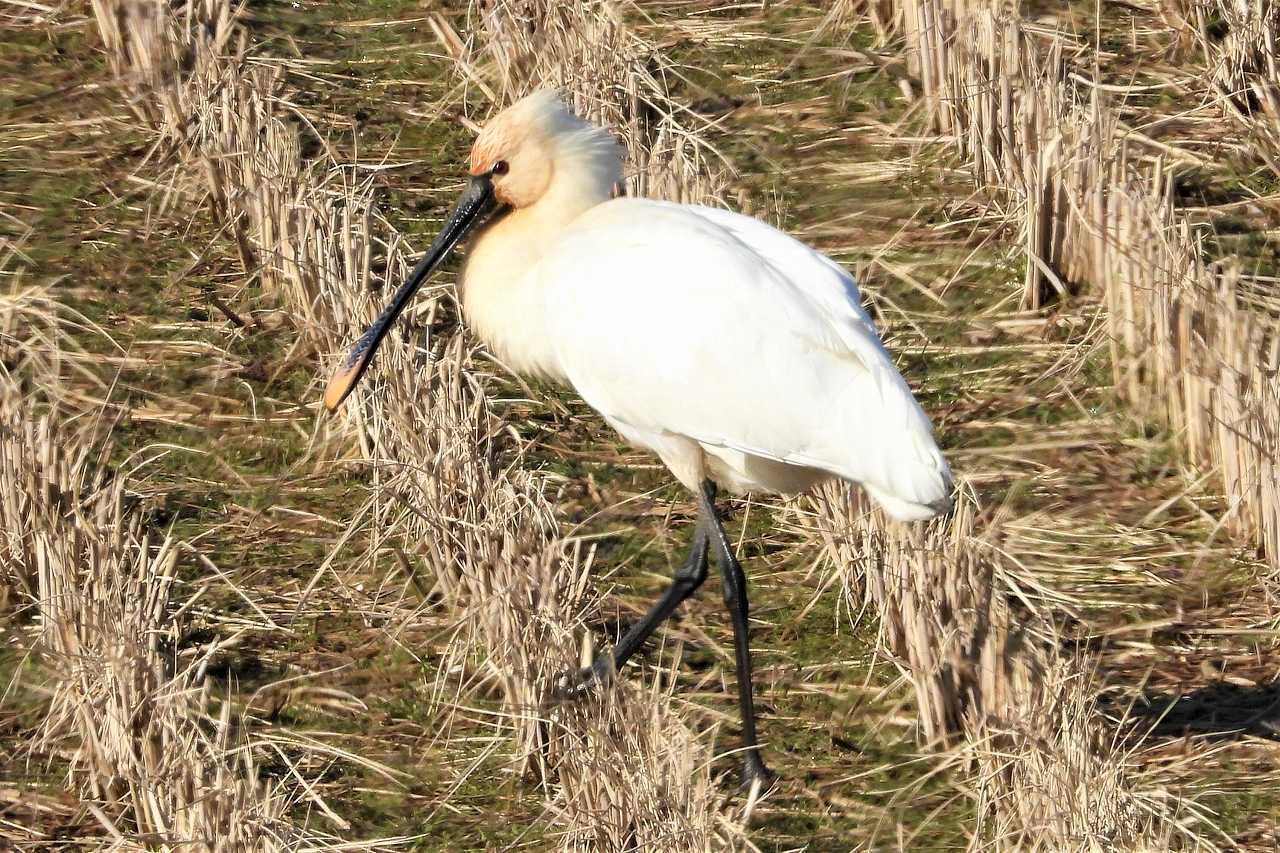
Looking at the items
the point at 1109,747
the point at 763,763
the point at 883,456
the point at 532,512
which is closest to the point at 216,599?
the point at 532,512

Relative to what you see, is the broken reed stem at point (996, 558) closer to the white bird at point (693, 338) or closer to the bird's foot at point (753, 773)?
the white bird at point (693, 338)

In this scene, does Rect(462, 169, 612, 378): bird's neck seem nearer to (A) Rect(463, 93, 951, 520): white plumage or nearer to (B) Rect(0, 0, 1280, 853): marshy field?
(A) Rect(463, 93, 951, 520): white plumage

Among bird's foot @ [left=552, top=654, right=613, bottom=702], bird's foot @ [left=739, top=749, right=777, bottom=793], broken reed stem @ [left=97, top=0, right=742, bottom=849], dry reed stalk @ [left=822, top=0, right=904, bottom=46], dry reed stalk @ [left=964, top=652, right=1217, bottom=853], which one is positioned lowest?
bird's foot @ [left=739, top=749, right=777, bottom=793]

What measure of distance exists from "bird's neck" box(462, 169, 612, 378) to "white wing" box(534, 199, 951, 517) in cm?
13

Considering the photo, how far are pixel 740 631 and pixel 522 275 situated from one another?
3.42ft

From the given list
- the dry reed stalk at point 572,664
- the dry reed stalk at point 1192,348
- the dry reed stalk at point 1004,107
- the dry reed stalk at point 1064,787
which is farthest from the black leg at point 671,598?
the dry reed stalk at point 1004,107

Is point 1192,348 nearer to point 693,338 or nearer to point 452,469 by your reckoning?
point 693,338

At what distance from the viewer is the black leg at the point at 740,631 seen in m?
4.42

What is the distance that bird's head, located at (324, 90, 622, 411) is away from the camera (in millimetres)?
4805

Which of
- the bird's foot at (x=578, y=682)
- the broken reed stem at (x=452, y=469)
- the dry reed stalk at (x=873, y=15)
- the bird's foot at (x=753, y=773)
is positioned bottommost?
the bird's foot at (x=753, y=773)

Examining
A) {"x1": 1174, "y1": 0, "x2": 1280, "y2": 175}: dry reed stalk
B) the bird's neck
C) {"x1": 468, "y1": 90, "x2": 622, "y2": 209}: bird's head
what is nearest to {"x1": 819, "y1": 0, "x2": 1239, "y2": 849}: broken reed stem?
{"x1": 1174, "y1": 0, "x2": 1280, "y2": 175}: dry reed stalk

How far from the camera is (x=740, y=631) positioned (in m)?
4.55

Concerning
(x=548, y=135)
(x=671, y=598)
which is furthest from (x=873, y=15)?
(x=671, y=598)

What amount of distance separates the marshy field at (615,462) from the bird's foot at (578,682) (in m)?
0.04
